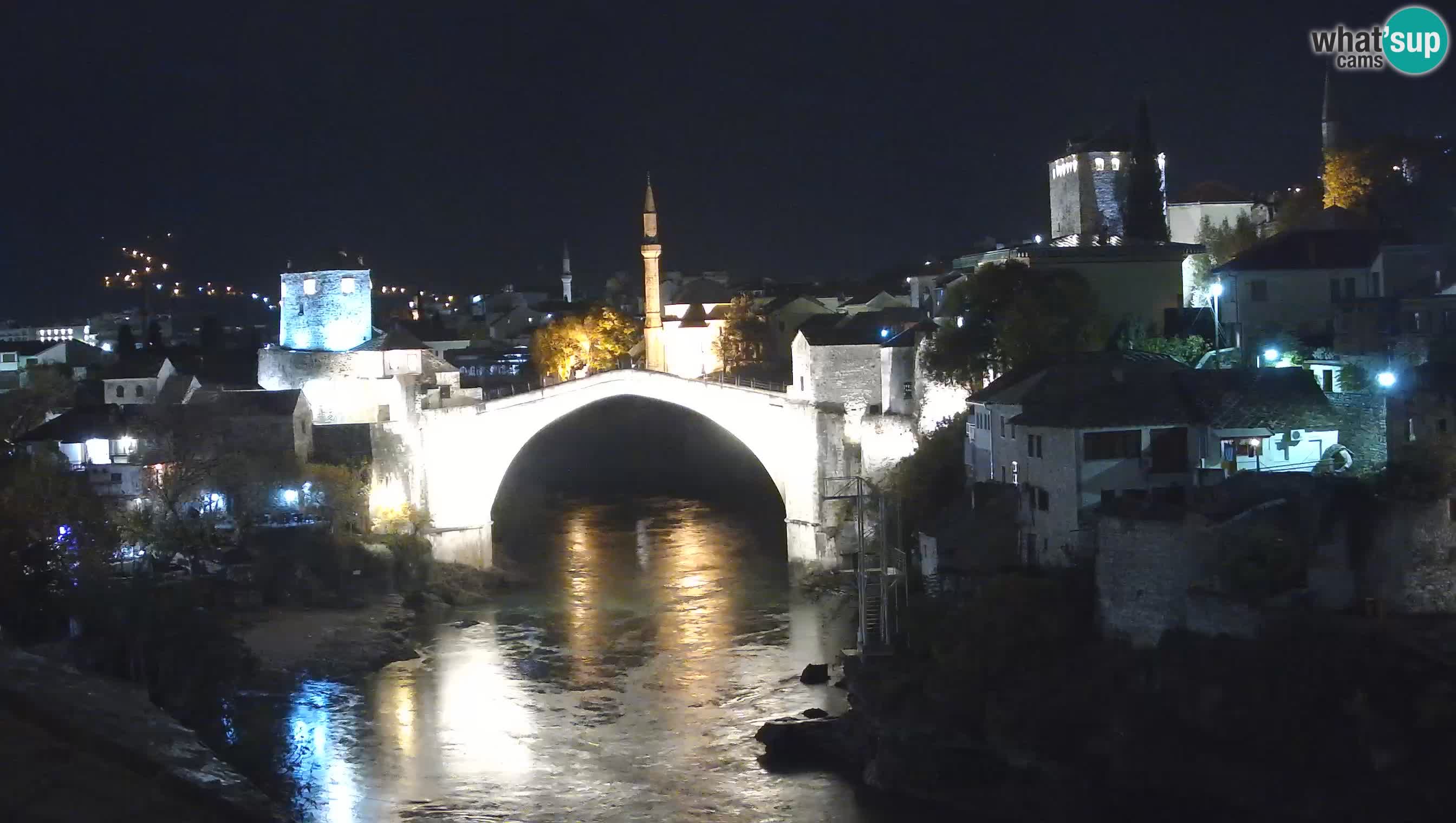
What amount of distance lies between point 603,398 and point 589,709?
1113cm

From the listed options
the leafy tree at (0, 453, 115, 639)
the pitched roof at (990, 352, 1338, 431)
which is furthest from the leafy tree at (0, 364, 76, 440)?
the pitched roof at (990, 352, 1338, 431)

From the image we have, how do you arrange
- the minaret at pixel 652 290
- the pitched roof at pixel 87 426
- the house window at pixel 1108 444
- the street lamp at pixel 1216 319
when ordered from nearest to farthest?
the house window at pixel 1108 444
the street lamp at pixel 1216 319
the pitched roof at pixel 87 426
the minaret at pixel 652 290

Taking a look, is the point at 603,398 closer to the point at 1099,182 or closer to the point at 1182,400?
the point at 1099,182

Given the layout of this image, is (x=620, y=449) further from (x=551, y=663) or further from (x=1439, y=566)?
(x=1439, y=566)

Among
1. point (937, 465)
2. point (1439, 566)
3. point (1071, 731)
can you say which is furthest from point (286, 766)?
point (1439, 566)

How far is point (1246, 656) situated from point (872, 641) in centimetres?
552

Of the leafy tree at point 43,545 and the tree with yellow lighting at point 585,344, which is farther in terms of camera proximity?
the tree with yellow lighting at point 585,344

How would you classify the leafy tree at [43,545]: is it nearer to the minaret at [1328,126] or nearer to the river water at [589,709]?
the river water at [589,709]

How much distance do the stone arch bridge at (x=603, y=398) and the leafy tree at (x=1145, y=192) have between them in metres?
5.87

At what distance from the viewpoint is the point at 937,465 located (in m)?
22.8

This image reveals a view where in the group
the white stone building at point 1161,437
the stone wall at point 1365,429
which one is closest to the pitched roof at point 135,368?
the white stone building at point 1161,437

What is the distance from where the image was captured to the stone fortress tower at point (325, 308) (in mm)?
30438

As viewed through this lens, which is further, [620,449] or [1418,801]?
[620,449]

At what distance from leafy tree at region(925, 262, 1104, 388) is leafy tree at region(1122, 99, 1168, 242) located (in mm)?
3898
